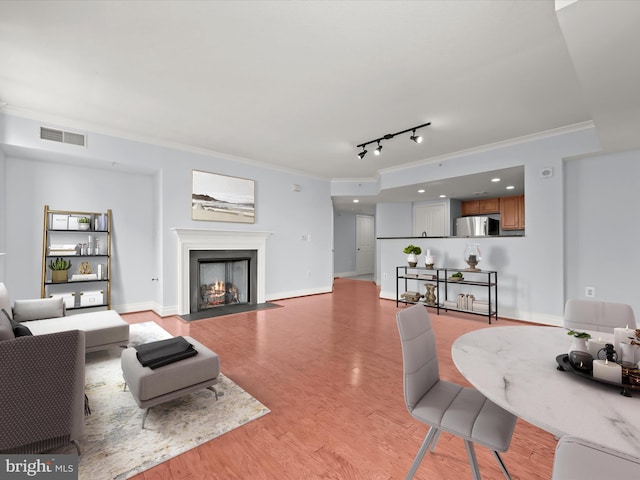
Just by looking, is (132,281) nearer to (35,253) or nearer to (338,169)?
(35,253)

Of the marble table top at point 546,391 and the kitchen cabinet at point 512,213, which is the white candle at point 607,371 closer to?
the marble table top at point 546,391

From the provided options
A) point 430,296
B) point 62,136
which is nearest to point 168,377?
point 62,136

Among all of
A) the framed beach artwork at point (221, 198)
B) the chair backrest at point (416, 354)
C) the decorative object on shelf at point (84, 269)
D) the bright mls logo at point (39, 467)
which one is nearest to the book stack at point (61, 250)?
the decorative object on shelf at point (84, 269)

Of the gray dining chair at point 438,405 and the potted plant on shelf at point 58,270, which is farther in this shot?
the potted plant on shelf at point 58,270

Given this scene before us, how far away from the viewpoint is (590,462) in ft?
1.74

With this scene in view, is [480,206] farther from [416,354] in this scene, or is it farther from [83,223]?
[83,223]

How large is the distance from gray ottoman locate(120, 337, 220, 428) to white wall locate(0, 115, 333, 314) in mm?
2976

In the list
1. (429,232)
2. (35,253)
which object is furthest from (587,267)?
(35,253)

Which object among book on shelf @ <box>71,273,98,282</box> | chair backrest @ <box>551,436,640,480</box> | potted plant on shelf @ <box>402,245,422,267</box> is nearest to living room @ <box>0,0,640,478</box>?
book on shelf @ <box>71,273,98,282</box>

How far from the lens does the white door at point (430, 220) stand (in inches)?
297

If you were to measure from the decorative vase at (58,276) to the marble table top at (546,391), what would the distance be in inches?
205

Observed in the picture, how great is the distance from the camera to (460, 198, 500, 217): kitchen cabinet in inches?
285

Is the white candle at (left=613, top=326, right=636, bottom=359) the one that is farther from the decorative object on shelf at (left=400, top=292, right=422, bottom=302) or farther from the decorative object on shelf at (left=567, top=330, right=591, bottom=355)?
the decorative object on shelf at (left=400, top=292, right=422, bottom=302)

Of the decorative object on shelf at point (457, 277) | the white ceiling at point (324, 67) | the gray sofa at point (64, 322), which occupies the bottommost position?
the gray sofa at point (64, 322)
